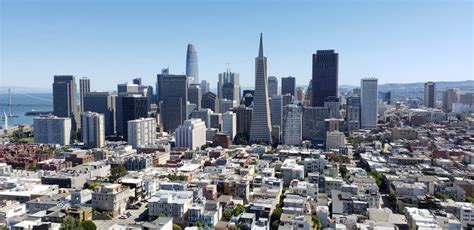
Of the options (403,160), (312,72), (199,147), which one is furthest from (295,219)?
(312,72)

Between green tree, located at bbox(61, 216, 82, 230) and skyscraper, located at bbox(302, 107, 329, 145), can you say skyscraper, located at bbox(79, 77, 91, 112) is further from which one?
green tree, located at bbox(61, 216, 82, 230)

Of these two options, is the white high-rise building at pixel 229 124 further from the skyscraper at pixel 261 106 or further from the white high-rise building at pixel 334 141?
the white high-rise building at pixel 334 141

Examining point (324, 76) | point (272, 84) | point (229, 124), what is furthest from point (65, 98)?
point (324, 76)

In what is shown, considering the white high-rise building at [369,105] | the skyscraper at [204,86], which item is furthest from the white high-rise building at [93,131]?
the skyscraper at [204,86]

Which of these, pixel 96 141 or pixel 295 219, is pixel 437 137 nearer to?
pixel 295 219

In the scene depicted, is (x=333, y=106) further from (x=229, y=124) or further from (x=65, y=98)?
(x=65, y=98)
